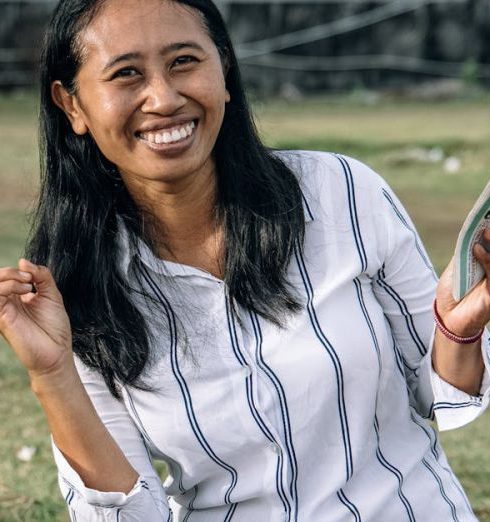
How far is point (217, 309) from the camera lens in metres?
2.64

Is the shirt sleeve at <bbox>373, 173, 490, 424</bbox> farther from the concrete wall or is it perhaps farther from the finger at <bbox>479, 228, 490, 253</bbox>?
the concrete wall

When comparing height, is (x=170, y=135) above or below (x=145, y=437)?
above

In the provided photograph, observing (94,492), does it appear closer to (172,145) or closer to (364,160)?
(172,145)

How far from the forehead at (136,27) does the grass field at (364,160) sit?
50 centimetres

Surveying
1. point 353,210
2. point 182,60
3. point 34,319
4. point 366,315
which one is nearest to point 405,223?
point 353,210

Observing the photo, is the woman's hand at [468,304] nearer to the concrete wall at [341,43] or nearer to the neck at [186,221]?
the neck at [186,221]

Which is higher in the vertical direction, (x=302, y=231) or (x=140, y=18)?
(x=140, y=18)

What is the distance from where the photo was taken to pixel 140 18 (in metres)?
2.55

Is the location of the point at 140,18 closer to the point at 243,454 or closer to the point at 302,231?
the point at 302,231

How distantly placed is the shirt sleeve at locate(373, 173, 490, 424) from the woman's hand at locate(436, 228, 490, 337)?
10 centimetres

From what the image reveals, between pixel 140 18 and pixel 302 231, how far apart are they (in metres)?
0.50

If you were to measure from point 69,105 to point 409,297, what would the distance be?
0.75 metres

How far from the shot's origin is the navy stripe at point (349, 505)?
2549mm

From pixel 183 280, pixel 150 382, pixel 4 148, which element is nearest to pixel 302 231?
pixel 183 280
